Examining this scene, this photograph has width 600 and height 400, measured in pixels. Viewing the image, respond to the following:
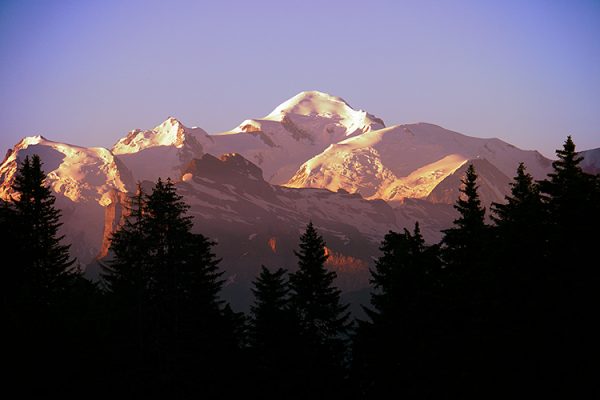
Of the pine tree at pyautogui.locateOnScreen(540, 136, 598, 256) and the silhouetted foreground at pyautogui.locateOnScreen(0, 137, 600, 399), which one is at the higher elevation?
the pine tree at pyautogui.locateOnScreen(540, 136, 598, 256)

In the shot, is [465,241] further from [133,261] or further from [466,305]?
[133,261]

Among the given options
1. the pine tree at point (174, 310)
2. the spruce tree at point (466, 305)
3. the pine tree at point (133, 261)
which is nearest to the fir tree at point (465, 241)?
the spruce tree at point (466, 305)

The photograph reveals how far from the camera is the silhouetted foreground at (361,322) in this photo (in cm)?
4084

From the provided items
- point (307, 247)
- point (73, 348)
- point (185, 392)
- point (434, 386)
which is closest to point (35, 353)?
point (73, 348)

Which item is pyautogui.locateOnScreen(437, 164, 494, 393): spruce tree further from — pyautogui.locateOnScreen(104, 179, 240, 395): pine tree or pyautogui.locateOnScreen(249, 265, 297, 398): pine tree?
pyautogui.locateOnScreen(104, 179, 240, 395): pine tree

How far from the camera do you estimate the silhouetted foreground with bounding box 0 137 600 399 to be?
134 feet

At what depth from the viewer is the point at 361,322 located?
52.4 meters

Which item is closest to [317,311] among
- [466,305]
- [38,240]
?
[466,305]

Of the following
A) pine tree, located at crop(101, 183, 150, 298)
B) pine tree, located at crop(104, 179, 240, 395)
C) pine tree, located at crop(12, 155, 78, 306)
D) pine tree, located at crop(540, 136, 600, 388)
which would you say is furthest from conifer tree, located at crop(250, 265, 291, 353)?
pine tree, located at crop(540, 136, 600, 388)

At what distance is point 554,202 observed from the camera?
157ft

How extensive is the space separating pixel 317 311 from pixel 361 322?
5.41 metres

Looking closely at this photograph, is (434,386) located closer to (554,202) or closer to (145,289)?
(554,202)

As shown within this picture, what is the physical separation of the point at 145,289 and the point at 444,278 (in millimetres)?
16312

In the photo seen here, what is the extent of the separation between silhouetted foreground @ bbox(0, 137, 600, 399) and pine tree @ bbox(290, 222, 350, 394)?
0.11 metres
